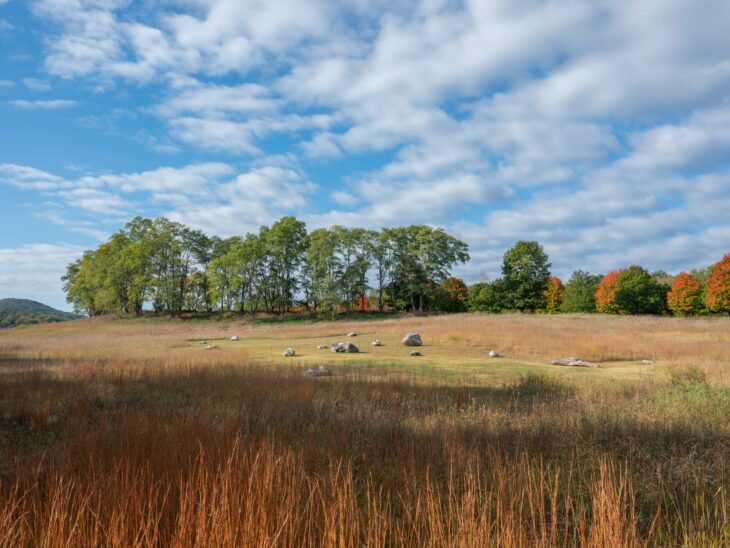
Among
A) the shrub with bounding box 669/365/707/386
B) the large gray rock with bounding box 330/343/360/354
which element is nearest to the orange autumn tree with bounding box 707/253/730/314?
the shrub with bounding box 669/365/707/386

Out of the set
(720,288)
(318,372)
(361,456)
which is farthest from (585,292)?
(361,456)

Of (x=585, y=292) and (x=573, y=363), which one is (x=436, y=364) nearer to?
(x=573, y=363)

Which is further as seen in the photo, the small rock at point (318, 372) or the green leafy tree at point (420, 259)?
the green leafy tree at point (420, 259)

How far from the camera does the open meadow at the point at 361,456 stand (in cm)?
313

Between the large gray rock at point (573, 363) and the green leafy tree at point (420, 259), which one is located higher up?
the green leafy tree at point (420, 259)

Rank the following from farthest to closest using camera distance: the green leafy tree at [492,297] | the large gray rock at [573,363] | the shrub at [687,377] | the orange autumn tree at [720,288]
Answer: the green leafy tree at [492,297] → the orange autumn tree at [720,288] → the large gray rock at [573,363] → the shrub at [687,377]

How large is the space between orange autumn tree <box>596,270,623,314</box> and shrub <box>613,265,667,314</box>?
631 millimetres

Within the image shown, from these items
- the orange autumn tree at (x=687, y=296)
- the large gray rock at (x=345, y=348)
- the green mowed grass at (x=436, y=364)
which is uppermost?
the orange autumn tree at (x=687, y=296)

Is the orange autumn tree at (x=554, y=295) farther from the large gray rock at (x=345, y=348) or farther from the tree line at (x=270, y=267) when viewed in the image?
the large gray rock at (x=345, y=348)

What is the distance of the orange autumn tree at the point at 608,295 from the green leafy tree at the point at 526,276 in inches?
369

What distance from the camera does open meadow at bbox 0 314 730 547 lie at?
313cm

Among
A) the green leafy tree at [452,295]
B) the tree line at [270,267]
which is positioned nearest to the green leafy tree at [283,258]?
the tree line at [270,267]

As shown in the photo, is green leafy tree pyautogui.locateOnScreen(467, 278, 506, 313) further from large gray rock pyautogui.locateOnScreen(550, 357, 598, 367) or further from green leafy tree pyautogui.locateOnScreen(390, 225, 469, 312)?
large gray rock pyautogui.locateOnScreen(550, 357, 598, 367)

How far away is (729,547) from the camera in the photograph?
345 cm
